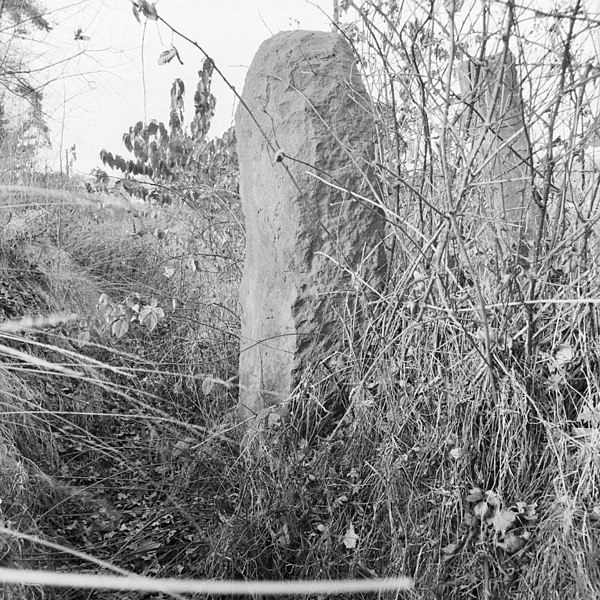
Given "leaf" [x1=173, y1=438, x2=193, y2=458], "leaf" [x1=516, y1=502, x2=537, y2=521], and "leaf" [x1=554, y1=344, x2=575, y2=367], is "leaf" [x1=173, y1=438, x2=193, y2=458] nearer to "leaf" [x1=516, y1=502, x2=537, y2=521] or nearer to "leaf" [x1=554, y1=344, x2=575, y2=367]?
"leaf" [x1=516, y1=502, x2=537, y2=521]

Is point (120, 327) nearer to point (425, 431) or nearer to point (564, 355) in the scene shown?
point (425, 431)

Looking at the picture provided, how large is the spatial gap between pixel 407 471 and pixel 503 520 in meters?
0.35

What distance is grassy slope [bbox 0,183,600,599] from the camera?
6.94ft

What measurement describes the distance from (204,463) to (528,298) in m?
1.33

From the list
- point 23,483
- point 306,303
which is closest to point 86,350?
point 23,483

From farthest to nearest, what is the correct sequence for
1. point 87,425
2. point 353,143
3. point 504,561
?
point 87,425 → point 353,143 → point 504,561

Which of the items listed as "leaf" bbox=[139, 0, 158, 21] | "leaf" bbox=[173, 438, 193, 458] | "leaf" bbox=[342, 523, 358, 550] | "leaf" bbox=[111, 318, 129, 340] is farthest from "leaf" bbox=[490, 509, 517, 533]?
"leaf" bbox=[139, 0, 158, 21]

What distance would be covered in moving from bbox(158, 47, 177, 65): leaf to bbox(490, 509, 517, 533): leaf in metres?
1.82

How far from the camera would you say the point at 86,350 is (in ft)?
13.1

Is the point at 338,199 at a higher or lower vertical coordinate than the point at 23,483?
higher

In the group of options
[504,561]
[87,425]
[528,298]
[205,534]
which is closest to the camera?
[504,561]

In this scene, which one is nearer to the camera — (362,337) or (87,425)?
(362,337)

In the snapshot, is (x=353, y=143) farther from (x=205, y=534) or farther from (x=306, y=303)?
(x=205, y=534)

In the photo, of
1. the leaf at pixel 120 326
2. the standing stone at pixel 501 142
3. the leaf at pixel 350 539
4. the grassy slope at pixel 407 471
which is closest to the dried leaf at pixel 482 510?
the grassy slope at pixel 407 471
